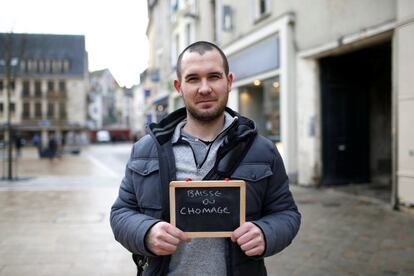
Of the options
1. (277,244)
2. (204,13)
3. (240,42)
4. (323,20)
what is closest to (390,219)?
(323,20)

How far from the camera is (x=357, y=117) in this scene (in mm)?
10688

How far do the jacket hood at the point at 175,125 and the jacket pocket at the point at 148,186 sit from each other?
0.44 ft

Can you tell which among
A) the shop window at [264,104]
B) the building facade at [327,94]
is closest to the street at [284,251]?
the building facade at [327,94]

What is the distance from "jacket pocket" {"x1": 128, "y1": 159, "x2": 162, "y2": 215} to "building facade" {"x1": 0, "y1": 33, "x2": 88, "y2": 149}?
6119cm

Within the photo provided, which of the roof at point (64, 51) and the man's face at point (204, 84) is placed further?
the roof at point (64, 51)

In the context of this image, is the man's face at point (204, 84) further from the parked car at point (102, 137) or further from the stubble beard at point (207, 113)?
the parked car at point (102, 137)

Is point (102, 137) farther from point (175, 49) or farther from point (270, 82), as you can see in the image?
point (270, 82)

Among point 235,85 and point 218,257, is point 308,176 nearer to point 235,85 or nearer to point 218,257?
point 235,85

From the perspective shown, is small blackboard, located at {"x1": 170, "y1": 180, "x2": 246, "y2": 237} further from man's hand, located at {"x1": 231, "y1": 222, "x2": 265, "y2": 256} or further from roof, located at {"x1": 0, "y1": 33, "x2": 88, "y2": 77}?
roof, located at {"x1": 0, "y1": 33, "x2": 88, "y2": 77}

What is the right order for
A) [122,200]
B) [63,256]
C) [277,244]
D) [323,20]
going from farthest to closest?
[323,20] → [63,256] → [122,200] → [277,244]

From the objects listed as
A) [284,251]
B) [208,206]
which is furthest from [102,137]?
[208,206]

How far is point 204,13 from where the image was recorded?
1705 centimetres

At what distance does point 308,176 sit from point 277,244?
8802mm

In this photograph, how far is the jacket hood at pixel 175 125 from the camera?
1.98 meters
